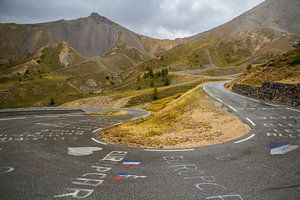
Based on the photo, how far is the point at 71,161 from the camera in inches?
463

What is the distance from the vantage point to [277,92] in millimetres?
33250

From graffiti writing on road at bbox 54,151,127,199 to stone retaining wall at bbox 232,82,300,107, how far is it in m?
24.0

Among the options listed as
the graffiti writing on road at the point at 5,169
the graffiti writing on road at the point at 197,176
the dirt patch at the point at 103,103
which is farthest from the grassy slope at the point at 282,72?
the dirt patch at the point at 103,103

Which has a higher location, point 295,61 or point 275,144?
point 295,61

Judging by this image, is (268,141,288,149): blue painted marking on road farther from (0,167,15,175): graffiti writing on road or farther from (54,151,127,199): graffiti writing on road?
(0,167,15,175): graffiti writing on road

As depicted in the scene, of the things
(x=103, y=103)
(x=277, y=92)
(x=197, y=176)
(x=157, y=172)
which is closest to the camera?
(x=197, y=176)

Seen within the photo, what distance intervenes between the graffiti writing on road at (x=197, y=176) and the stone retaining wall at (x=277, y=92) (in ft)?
73.9

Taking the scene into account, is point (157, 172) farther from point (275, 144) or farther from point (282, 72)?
point (282, 72)

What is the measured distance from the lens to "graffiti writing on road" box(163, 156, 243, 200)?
298 inches

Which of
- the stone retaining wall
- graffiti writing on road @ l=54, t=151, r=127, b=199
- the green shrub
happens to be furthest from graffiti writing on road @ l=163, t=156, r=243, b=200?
the green shrub

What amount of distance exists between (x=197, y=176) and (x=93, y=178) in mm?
3643

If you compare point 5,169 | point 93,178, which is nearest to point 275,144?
point 93,178

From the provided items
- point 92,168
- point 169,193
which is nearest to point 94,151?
point 92,168

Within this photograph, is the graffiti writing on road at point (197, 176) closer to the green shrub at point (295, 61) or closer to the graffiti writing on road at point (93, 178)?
the graffiti writing on road at point (93, 178)
